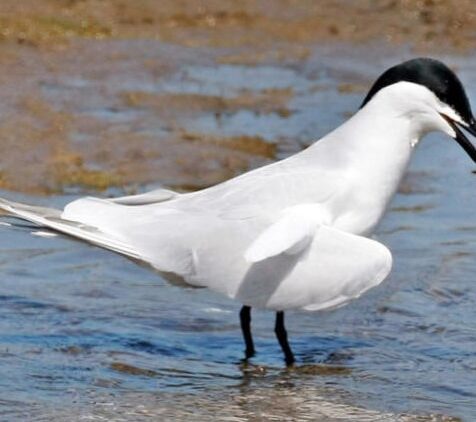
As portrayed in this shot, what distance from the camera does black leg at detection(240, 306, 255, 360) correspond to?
567 centimetres

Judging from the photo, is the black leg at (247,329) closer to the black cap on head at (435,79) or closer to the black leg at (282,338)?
the black leg at (282,338)

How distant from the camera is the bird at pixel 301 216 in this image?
5199mm

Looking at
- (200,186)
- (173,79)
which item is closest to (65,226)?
(200,186)

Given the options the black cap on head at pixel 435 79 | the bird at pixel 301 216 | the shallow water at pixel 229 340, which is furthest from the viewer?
the black cap on head at pixel 435 79

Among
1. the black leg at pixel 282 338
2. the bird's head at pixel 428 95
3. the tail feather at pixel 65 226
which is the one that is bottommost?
the black leg at pixel 282 338

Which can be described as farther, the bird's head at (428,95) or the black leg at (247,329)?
the black leg at (247,329)

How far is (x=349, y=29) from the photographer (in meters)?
10.8

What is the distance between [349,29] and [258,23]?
2.12 feet

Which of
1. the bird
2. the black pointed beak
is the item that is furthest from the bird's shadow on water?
the black pointed beak

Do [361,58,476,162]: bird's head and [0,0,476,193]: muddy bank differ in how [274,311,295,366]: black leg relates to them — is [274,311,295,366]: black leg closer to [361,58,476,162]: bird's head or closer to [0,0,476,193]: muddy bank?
[361,58,476,162]: bird's head

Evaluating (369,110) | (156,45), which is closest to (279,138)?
(156,45)

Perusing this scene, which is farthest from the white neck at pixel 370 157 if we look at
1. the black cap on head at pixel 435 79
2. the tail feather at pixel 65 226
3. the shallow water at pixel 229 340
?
the tail feather at pixel 65 226

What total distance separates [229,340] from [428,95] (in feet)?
4.09

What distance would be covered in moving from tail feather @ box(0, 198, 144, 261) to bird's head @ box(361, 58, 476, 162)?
105 centimetres
